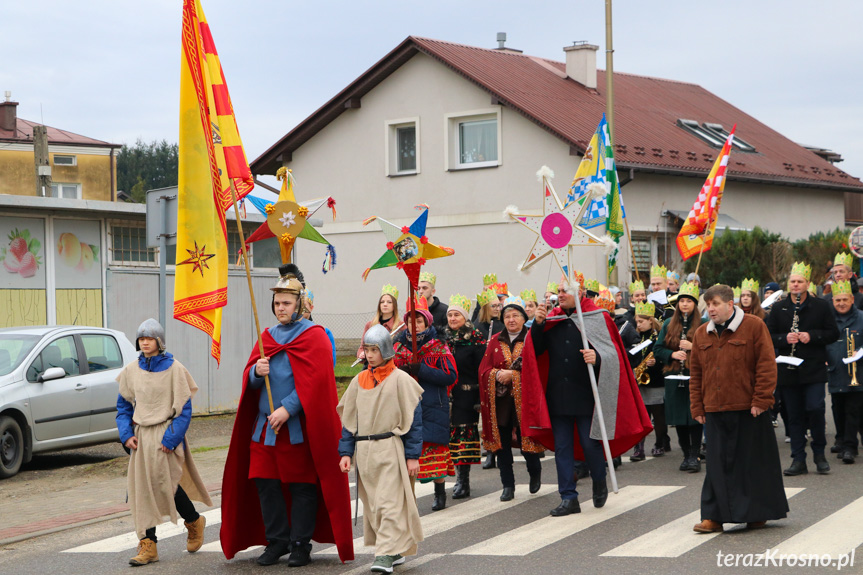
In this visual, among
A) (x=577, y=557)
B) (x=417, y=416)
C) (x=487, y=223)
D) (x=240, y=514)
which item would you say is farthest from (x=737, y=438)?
(x=487, y=223)

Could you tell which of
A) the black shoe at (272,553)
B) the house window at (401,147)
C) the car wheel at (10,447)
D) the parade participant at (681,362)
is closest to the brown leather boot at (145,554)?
the black shoe at (272,553)

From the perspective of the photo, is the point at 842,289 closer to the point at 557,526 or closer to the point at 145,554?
the point at 557,526

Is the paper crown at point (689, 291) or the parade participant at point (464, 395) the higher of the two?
the paper crown at point (689, 291)

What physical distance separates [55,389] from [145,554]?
548 centimetres

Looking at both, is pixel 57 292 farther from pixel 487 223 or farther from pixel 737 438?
pixel 487 223

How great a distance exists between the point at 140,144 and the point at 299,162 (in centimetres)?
6147

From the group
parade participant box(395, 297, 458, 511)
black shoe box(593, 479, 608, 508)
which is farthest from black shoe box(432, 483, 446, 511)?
black shoe box(593, 479, 608, 508)

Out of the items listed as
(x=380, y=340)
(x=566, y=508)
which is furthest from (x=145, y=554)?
(x=566, y=508)

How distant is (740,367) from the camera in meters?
8.55

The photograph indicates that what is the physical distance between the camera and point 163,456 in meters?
8.43

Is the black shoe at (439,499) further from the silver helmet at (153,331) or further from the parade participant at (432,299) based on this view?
the silver helmet at (153,331)

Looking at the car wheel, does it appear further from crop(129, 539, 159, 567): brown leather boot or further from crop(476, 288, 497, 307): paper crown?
crop(476, 288, 497, 307): paper crown

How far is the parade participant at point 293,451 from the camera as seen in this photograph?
8070mm

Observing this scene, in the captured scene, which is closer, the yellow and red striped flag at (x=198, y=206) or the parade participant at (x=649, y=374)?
the yellow and red striped flag at (x=198, y=206)
